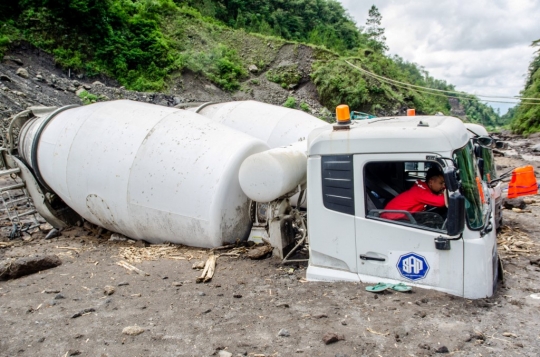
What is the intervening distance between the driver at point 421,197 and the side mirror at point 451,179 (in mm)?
388

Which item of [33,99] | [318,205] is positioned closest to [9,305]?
[318,205]

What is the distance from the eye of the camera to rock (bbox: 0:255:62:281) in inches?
216

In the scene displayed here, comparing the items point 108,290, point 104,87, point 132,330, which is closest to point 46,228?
point 108,290

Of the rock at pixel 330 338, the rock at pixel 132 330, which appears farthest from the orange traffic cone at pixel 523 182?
the rock at pixel 132 330

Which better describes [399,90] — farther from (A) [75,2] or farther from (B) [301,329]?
(B) [301,329]

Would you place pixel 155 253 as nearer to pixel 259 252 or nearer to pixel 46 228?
pixel 259 252

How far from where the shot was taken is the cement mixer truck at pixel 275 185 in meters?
4.11

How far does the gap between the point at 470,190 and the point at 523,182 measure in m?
2.82

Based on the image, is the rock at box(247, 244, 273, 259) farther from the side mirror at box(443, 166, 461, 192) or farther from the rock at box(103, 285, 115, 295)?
the side mirror at box(443, 166, 461, 192)

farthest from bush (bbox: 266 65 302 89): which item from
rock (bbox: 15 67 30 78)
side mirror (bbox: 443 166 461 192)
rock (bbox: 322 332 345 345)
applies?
rock (bbox: 322 332 345 345)

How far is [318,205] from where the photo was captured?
4605mm

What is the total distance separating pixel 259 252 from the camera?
5594 millimetres

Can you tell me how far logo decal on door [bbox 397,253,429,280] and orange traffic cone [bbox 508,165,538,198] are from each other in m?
2.89

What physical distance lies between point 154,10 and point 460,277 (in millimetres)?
31527
